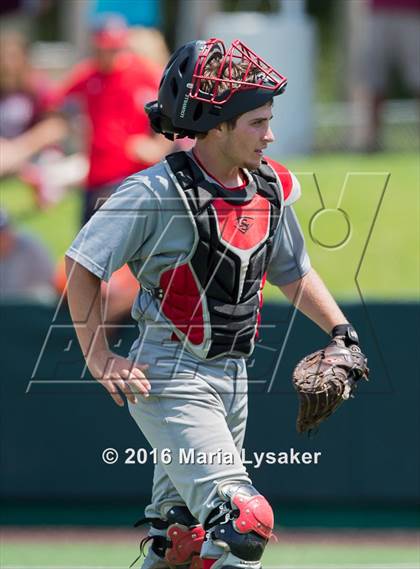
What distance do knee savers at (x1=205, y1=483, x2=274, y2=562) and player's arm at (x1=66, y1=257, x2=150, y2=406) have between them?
1.55 feet

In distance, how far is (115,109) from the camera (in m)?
9.05

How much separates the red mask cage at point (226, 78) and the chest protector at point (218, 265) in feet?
0.85

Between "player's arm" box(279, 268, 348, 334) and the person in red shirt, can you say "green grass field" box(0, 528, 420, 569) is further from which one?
the person in red shirt

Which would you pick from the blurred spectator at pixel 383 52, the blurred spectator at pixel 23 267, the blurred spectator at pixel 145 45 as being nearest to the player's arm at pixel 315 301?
the blurred spectator at pixel 23 267

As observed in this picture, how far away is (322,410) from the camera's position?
16.7 feet

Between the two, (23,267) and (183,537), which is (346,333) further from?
(23,267)

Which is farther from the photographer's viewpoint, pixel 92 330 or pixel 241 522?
pixel 92 330

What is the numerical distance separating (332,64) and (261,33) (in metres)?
7.69

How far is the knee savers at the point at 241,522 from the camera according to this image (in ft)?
15.8

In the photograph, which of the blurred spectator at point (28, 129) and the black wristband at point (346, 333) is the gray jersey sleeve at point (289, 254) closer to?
the black wristband at point (346, 333)

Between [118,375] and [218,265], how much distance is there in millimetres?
537

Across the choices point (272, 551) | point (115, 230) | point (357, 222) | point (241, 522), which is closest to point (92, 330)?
point (115, 230)

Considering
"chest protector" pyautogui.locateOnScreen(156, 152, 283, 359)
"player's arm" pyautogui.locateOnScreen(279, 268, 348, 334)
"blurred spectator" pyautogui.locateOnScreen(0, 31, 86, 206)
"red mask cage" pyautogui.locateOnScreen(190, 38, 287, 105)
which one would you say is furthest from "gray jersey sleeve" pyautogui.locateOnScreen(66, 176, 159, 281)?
"blurred spectator" pyautogui.locateOnScreen(0, 31, 86, 206)

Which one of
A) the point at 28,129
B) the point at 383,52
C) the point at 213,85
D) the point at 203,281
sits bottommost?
the point at 28,129
